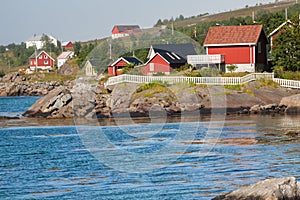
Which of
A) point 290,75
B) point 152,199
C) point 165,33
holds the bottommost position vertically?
point 152,199

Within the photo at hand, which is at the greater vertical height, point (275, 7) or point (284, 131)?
point (275, 7)

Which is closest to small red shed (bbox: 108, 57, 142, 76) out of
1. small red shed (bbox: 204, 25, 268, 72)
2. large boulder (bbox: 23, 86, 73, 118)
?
small red shed (bbox: 204, 25, 268, 72)

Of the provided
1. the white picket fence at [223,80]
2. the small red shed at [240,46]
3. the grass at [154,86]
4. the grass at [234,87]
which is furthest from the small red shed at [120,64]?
the grass at [234,87]

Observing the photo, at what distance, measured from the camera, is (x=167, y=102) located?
1666 inches

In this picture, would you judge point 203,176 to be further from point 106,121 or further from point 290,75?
point 290,75

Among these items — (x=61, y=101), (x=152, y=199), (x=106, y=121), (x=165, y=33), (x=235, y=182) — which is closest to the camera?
(x=152, y=199)

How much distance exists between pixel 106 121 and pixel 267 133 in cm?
1223

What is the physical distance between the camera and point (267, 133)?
30.6 metres

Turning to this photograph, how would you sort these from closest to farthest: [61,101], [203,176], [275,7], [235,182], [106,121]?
[235,182] → [203,176] → [106,121] → [61,101] → [275,7]

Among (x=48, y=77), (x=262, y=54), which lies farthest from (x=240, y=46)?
(x=48, y=77)

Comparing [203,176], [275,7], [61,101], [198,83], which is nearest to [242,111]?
[198,83]

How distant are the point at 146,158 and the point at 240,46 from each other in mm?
29243

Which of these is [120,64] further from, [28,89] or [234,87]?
[28,89]

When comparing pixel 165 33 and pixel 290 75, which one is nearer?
pixel 290 75
